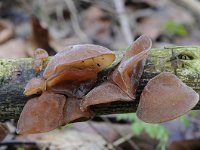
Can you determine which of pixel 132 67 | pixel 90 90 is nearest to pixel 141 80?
pixel 132 67

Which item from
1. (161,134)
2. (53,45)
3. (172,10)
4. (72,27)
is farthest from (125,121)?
(172,10)

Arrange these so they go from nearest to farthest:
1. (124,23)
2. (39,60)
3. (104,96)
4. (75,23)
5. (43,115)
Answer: (104,96)
(43,115)
(39,60)
(124,23)
(75,23)

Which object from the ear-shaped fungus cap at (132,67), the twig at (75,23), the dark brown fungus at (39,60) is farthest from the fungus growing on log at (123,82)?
the twig at (75,23)

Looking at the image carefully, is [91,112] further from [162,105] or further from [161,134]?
[161,134]

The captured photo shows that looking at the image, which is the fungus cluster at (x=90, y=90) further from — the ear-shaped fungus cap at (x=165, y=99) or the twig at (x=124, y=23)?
the twig at (x=124, y=23)

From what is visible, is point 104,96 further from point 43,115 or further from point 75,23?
point 75,23

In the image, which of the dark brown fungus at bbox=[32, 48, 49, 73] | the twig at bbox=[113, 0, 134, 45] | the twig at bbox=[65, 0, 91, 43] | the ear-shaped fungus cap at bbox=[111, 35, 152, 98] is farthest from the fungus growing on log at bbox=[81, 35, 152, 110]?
the twig at bbox=[65, 0, 91, 43]

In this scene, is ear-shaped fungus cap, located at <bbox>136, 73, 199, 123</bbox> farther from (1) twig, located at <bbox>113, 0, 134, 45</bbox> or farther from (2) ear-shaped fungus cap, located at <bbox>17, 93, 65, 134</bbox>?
(1) twig, located at <bbox>113, 0, 134, 45</bbox>
